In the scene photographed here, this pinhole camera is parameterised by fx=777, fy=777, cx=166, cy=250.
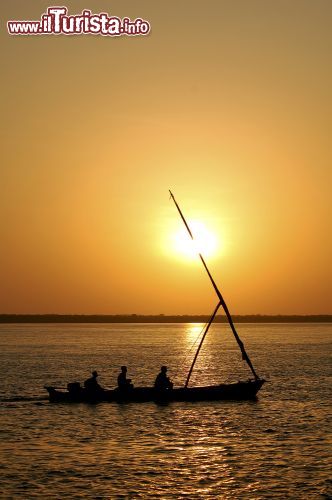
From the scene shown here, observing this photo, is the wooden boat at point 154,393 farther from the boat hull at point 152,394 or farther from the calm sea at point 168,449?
the calm sea at point 168,449

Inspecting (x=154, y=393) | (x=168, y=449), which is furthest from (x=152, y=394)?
(x=168, y=449)

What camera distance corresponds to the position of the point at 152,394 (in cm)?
4578

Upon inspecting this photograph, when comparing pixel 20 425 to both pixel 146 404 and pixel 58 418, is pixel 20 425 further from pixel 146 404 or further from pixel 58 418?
pixel 146 404

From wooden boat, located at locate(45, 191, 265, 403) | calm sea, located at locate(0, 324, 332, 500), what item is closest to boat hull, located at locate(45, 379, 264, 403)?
wooden boat, located at locate(45, 191, 265, 403)

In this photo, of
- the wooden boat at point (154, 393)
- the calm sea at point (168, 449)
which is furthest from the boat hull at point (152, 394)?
the calm sea at point (168, 449)

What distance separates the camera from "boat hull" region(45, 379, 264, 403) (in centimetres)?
4547

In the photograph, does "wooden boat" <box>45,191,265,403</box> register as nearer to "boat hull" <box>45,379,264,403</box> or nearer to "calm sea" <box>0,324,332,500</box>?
"boat hull" <box>45,379,264,403</box>

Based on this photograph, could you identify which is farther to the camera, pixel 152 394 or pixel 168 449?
pixel 152 394

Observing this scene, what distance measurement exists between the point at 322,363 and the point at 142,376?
3326cm

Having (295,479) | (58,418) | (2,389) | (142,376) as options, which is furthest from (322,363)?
(295,479)

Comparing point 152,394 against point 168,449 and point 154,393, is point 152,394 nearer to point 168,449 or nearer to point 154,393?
point 154,393

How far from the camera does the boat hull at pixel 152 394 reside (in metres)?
45.5

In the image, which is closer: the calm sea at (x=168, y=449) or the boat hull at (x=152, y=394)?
the calm sea at (x=168, y=449)

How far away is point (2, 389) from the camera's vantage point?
194ft
